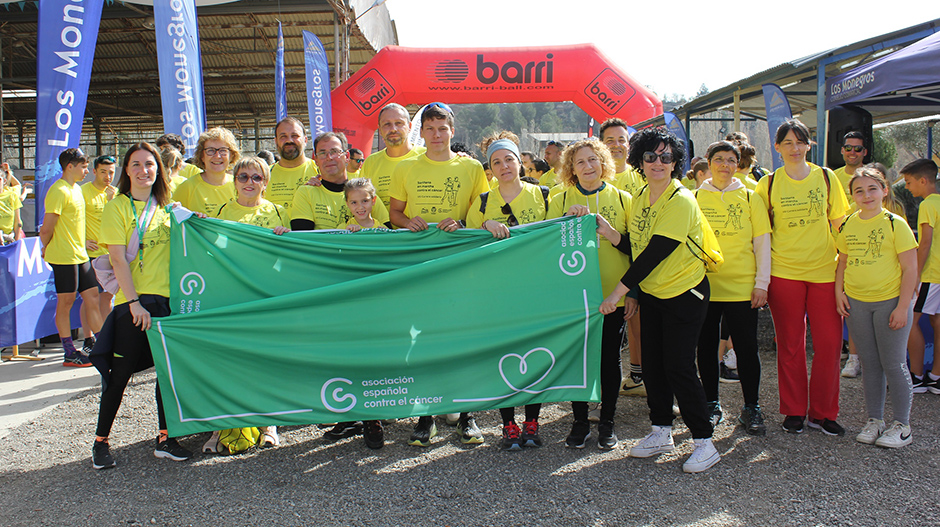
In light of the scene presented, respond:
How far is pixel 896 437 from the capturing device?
11.3 feet

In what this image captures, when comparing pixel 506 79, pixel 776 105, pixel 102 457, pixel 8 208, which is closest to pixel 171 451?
pixel 102 457

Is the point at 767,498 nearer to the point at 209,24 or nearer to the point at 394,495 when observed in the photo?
the point at 394,495

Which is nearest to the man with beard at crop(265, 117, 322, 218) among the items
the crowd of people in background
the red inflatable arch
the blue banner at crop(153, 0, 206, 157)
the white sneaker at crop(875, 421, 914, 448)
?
the crowd of people in background

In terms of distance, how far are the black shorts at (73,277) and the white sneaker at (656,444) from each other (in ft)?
18.0

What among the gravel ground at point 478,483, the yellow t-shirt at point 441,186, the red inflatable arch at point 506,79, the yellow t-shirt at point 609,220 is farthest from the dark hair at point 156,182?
the red inflatable arch at point 506,79

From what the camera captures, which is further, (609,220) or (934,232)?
(934,232)

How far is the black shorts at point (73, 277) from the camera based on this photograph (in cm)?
572

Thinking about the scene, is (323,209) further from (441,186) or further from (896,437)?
(896,437)

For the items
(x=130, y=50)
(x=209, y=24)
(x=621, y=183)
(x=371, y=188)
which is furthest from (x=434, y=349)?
(x=130, y=50)

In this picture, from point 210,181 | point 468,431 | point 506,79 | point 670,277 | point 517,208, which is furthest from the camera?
point 506,79

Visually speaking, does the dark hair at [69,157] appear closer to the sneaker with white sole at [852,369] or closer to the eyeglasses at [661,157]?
the eyeglasses at [661,157]

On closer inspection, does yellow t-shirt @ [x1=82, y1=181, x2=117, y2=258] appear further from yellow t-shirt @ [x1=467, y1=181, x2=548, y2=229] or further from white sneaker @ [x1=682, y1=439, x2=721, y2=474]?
white sneaker @ [x1=682, y1=439, x2=721, y2=474]

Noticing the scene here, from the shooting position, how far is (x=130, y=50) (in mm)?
16156

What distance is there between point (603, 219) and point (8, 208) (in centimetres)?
709
